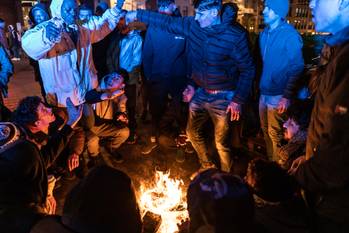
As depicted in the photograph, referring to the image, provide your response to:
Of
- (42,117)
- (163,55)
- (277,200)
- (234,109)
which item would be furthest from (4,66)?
(277,200)

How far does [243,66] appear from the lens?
4.12 meters

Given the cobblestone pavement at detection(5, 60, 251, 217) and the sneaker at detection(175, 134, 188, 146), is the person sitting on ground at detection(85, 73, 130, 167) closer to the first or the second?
the cobblestone pavement at detection(5, 60, 251, 217)

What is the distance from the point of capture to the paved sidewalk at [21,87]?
30.3ft

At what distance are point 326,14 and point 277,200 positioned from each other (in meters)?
1.27

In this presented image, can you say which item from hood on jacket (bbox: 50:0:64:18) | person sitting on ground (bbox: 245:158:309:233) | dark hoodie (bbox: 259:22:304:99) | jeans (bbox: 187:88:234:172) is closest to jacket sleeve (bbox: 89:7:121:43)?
hood on jacket (bbox: 50:0:64:18)

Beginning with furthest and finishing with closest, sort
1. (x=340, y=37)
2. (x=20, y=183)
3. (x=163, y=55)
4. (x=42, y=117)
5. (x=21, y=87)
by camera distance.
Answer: (x=21, y=87) → (x=163, y=55) → (x=42, y=117) → (x=20, y=183) → (x=340, y=37)

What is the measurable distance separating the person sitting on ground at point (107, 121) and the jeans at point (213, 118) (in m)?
1.29

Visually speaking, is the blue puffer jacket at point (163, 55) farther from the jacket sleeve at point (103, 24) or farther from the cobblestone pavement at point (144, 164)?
the cobblestone pavement at point (144, 164)

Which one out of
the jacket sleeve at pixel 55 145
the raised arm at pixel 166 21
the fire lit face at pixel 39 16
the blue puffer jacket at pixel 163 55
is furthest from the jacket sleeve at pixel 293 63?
the fire lit face at pixel 39 16

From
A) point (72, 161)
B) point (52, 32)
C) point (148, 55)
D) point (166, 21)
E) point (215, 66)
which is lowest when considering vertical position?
point (72, 161)

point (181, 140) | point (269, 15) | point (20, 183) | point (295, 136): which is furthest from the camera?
point (181, 140)

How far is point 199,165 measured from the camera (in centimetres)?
524

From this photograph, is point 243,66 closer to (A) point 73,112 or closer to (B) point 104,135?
(B) point 104,135

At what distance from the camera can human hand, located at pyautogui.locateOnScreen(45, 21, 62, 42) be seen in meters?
4.38
